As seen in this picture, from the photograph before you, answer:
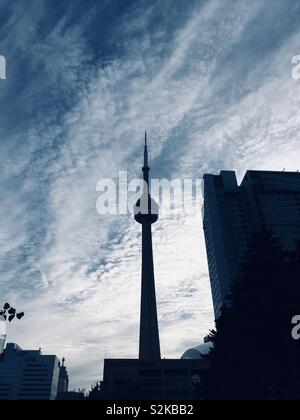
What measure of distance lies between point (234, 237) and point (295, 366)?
4172 inches

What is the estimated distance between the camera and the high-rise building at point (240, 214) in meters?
120

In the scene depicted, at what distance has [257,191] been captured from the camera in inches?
5059

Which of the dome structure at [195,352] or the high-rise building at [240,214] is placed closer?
the high-rise building at [240,214]

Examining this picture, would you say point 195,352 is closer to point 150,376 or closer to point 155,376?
point 155,376

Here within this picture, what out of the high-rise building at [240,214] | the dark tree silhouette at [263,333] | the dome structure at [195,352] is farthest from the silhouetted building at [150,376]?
the dark tree silhouette at [263,333]

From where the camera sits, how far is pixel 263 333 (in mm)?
24516

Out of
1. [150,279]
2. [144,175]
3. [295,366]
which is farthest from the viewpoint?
[144,175]

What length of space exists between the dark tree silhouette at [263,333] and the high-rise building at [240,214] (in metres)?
89.5

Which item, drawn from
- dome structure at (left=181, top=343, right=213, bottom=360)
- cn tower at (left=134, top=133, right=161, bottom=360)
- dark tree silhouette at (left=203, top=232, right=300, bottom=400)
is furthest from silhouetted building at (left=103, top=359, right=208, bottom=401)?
dark tree silhouette at (left=203, top=232, right=300, bottom=400)

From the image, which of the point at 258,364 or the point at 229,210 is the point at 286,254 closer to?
the point at 258,364

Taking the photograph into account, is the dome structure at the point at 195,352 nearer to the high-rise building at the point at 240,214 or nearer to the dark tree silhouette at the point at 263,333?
the high-rise building at the point at 240,214

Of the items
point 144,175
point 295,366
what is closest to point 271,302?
point 295,366
